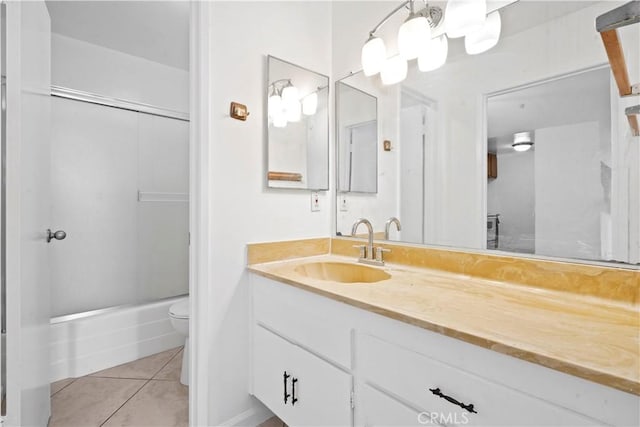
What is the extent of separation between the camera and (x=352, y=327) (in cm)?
96

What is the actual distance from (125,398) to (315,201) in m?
1.50

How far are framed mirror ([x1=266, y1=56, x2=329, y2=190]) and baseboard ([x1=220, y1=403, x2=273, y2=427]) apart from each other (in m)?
1.07

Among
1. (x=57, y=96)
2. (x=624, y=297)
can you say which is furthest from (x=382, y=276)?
(x=57, y=96)

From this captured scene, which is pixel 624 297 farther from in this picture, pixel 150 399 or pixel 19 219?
pixel 150 399

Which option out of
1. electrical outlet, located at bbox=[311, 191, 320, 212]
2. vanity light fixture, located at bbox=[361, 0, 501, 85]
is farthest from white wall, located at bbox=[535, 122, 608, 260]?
electrical outlet, located at bbox=[311, 191, 320, 212]

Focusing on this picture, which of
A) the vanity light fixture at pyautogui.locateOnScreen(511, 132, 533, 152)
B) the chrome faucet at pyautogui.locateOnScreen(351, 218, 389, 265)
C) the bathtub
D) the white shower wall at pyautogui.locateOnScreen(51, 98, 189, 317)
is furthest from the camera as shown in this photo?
the white shower wall at pyautogui.locateOnScreen(51, 98, 189, 317)

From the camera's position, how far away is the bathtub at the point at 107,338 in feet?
6.08

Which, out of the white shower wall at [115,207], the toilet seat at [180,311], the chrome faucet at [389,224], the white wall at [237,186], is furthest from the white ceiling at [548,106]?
the white shower wall at [115,207]

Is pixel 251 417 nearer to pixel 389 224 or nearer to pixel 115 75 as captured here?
pixel 389 224

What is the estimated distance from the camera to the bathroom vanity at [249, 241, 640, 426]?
0.57 metres

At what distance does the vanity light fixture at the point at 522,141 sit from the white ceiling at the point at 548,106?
0.01 m

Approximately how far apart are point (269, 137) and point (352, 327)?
97 cm

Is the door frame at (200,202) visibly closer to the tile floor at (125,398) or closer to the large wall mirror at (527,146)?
the tile floor at (125,398)

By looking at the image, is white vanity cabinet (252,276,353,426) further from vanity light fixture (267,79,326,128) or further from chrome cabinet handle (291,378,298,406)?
vanity light fixture (267,79,326,128)
